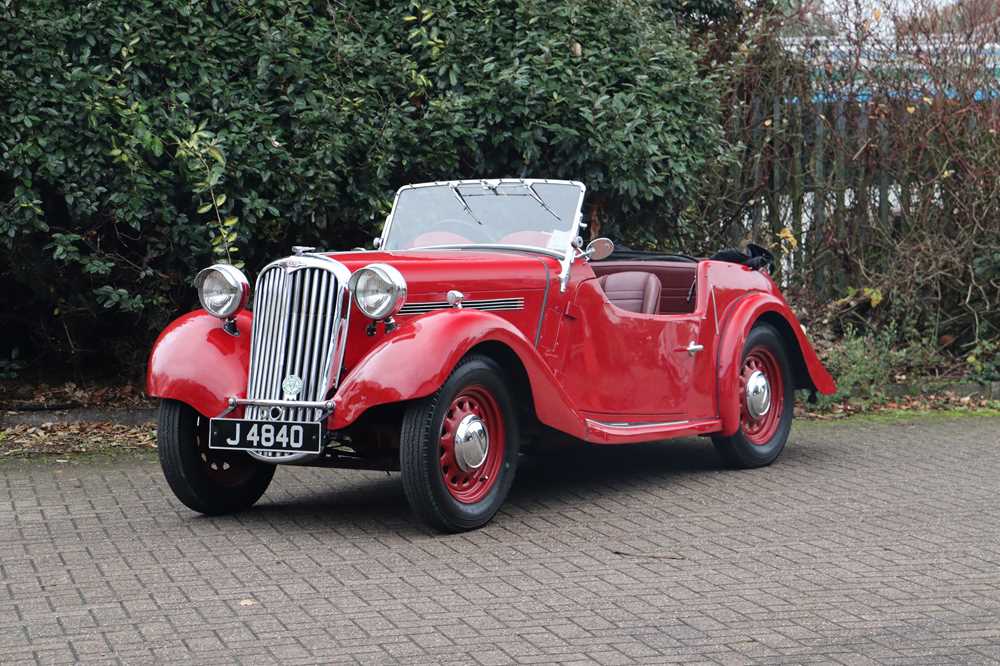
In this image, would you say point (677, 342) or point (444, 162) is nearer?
point (677, 342)

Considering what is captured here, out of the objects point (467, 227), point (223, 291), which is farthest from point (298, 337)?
point (467, 227)

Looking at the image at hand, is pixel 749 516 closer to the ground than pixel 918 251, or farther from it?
closer to the ground

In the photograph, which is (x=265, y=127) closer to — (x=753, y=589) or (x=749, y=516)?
(x=749, y=516)

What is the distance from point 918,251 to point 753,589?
26.7 ft

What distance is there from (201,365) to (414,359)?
→ 1237mm

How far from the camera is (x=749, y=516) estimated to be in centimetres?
707

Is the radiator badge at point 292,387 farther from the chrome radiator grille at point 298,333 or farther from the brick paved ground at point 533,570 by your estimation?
the brick paved ground at point 533,570

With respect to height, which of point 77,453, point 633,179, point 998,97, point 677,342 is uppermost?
point 998,97

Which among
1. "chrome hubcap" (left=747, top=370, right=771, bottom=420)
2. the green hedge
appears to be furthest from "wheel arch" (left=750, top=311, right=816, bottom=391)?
the green hedge

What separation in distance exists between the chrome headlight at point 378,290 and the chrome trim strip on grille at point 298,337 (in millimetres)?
121

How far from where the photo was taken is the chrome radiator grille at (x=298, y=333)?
259 inches

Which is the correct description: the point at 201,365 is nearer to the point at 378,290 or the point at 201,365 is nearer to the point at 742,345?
the point at 378,290

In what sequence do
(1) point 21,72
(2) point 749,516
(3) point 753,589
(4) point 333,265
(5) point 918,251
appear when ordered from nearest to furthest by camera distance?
(3) point 753,589 → (4) point 333,265 → (2) point 749,516 → (1) point 21,72 → (5) point 918,251

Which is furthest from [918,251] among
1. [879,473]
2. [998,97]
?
[879,473]
